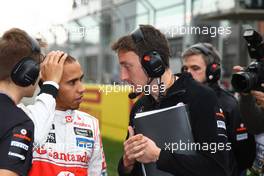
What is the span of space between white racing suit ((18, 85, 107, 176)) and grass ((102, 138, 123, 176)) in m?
3.75

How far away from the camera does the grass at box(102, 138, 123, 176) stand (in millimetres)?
6594

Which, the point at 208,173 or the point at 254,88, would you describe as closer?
the point at 208,173

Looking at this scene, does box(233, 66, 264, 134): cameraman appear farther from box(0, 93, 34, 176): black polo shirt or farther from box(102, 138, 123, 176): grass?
→ box(102, 138, 123, 176): grass

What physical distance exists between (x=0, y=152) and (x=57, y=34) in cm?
483

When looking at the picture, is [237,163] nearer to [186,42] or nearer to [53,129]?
[53,129]

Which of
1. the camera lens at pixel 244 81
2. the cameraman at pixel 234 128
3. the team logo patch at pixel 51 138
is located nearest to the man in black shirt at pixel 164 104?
the camera lens at pixel 244 81

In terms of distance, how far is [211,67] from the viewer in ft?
10.3

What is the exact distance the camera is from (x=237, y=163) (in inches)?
113

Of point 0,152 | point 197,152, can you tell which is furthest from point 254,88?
point 0,152

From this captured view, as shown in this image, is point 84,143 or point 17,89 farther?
point 84,143

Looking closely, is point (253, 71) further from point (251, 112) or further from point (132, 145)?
point (132, 145)

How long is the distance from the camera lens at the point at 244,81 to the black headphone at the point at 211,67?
67 cm

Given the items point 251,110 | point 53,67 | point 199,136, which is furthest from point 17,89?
point 251,110

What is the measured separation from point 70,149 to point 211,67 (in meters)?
1.22
